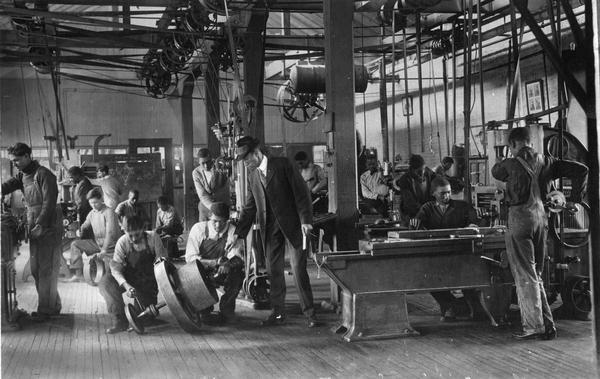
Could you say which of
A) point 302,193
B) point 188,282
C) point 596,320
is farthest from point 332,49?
point 596,320

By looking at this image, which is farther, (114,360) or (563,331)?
(563,331)

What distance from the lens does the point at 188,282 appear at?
20.2 ft

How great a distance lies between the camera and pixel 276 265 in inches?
261

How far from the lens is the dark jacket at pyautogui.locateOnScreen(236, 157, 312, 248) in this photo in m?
6.52

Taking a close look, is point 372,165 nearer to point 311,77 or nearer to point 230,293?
point 311,77

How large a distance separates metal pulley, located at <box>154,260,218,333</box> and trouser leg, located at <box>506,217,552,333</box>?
9.53ft

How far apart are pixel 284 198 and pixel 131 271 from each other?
1727mm

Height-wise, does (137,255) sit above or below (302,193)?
below

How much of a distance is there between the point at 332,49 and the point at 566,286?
339cm

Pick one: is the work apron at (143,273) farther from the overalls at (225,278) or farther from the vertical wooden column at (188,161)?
the vertical wooden column at (188,161)

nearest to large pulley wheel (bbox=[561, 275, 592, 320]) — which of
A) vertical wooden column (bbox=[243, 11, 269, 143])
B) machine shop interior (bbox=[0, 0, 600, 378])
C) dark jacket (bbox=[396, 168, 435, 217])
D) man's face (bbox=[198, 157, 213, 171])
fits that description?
machine shop interior (bbox=[0, 0, 600, 378])

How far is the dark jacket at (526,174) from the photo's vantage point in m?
5.62

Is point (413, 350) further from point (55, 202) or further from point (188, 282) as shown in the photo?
point (55, 202)

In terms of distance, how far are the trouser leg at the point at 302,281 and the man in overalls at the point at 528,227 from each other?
2.01m
